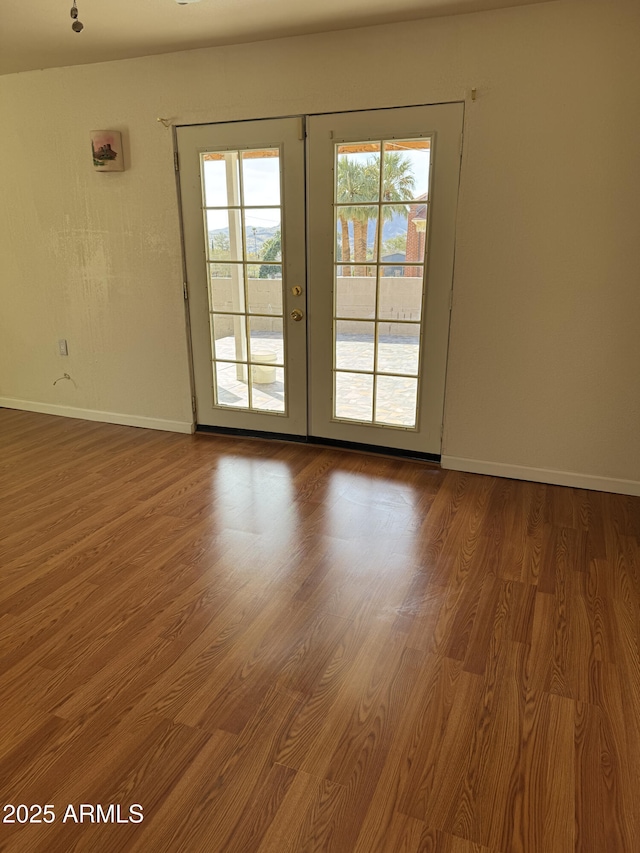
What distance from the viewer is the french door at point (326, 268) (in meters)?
3.27

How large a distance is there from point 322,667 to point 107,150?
359cm

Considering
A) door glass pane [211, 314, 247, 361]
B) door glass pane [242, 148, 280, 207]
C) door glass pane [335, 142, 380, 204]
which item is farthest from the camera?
door glass pane [211, 314, 247, 361]

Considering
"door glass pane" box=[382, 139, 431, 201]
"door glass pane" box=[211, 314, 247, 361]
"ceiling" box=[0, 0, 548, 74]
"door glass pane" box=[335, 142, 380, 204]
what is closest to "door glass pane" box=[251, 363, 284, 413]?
"door glass pane" box=[211, 314, 247, 361]

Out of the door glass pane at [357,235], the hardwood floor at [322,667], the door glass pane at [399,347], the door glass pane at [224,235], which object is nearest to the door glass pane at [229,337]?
the door glass pane at [224,235]

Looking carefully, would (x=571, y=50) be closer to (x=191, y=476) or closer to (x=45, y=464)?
(x=191, y=476)

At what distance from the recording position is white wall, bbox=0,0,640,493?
9.39ft

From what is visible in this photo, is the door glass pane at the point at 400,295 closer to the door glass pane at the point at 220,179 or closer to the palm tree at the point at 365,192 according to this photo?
the palm tree at the point at 365,192

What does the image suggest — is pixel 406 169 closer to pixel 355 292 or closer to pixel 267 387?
pixel 355 292

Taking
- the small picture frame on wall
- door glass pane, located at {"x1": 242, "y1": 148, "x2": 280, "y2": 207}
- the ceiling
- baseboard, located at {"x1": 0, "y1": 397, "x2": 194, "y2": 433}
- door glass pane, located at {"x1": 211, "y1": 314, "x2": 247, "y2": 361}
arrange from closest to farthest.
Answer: the ceiling
door glass pane, located at {"x1": 242, "y1": 148, "x2": 280, "y2": 207}
the small picture frame on wall
door glass pane, located at {"x1": 211, "y1": 314, "x2": 247, "y2": 361}
baseboard, located at {"x1": 0, "y1": 397, "x2": 194, "y2": 433}

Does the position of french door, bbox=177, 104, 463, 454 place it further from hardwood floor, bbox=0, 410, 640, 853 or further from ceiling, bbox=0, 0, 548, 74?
hardwood floor, bbox=0, 410, 640, 853

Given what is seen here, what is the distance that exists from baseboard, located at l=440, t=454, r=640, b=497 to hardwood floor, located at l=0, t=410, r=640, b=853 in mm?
76

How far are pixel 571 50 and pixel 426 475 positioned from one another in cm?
232

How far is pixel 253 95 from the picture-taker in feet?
11.4

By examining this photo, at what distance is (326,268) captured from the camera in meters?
3.56
